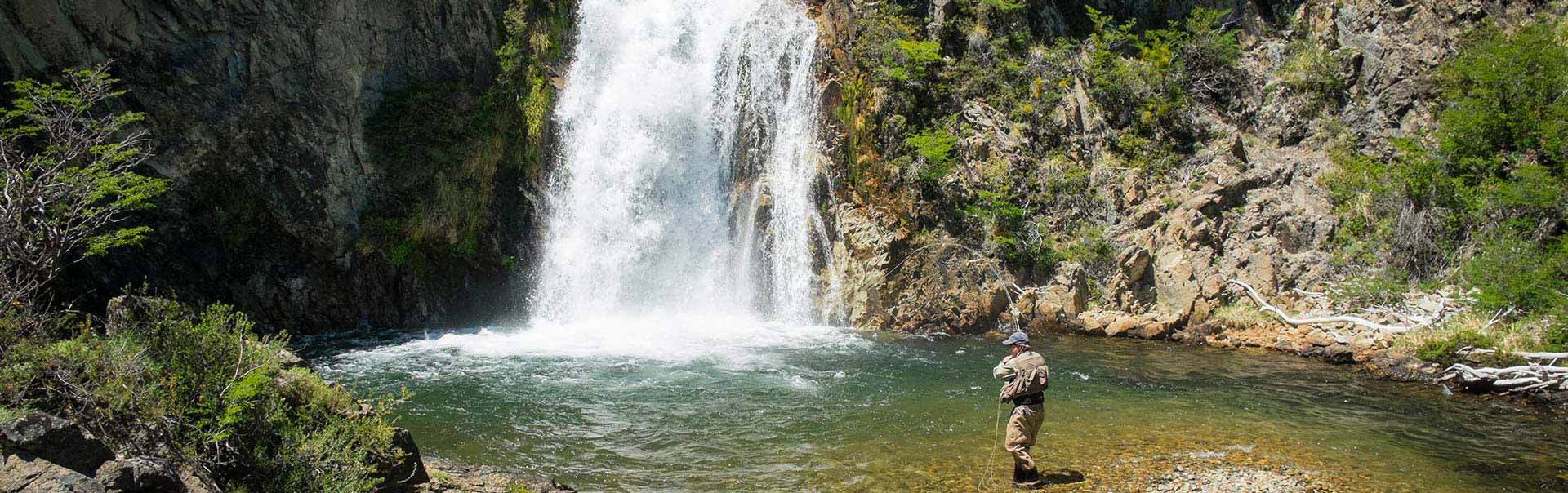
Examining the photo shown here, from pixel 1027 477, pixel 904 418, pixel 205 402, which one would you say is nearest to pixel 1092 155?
pixel 904 418

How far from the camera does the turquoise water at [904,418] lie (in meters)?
8.11

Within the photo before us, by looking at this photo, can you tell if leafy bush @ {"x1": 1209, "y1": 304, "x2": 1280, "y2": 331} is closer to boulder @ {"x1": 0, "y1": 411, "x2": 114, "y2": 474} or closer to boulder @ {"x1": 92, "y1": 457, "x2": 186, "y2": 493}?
boulder @ {"x1": 92, "y1": 457, "x2": 186, "y2": 493}

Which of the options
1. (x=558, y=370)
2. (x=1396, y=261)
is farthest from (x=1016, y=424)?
(x=1396, y=261)

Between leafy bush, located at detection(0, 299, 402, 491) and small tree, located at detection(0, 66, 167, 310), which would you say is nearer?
leafy bush, located at detection(0, 299, 402, 491)

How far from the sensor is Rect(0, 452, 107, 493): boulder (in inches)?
177

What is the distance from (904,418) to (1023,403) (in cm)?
294

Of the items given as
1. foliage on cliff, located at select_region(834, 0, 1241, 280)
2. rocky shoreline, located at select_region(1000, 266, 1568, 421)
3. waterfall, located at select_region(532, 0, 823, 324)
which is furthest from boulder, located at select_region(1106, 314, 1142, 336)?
waterfall, located at select_region(532, 0, 823, 324)

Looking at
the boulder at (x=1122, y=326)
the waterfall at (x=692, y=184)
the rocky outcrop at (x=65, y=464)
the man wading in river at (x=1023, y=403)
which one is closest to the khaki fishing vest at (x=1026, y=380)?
the man wading in river at (x=1023, y=403)

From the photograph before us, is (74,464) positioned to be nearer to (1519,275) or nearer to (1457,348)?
(1457,348)

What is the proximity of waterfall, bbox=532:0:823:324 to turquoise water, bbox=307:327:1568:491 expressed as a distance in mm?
4299

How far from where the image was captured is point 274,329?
18.3 metres

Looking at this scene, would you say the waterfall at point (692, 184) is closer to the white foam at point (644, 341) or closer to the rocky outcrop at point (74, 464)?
the white foam at point (644, 341)

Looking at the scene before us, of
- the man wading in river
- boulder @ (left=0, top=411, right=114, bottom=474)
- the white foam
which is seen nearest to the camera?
boulder @ (left=0, top=411, right=114, bottom=474)

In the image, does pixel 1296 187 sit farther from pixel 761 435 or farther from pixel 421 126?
pixel 421 126
